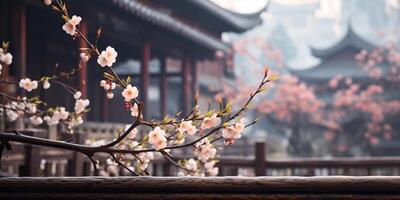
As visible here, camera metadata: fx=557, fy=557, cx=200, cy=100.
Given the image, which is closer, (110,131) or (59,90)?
(110,131)

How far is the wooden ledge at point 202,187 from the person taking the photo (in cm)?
211

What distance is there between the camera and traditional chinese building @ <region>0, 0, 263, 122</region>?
27.5 ft

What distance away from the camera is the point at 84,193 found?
2.25 meters

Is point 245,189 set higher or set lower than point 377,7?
lower

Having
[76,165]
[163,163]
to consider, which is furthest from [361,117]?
[76,165]

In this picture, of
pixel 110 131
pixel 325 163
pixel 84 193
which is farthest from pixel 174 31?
pixel 84 193

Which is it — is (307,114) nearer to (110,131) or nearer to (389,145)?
(389,145)

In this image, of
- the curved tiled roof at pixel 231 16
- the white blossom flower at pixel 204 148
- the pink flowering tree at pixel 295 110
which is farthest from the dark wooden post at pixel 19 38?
the pink flowering tree at pixel 295 110

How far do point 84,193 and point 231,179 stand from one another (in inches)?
23.6

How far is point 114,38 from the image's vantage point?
36.5 feet

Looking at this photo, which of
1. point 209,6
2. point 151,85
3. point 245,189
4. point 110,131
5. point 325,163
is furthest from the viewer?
point 151,85

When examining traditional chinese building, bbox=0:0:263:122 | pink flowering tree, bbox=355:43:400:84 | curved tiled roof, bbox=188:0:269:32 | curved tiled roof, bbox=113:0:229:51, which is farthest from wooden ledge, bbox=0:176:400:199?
pink flowering tree, bbox=355:43:400:84

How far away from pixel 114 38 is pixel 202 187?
9.25 meters

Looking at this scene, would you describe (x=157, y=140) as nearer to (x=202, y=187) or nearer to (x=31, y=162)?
(x=202, y=187)
